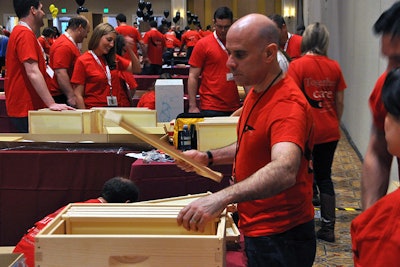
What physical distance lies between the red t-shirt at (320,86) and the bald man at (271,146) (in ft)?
6.85

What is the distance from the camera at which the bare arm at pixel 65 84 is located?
4992mm

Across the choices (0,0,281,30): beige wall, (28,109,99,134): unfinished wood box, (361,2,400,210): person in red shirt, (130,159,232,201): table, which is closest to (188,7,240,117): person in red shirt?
(28,109,99,134): unfinished wood box

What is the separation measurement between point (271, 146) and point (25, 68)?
288cm

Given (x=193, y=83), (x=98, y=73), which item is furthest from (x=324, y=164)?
(x=98, y=73)

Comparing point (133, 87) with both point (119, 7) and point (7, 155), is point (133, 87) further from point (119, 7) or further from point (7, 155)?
point (119, 7)

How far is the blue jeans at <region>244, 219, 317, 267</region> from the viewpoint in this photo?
2074 millimetres

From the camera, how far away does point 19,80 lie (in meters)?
4.41

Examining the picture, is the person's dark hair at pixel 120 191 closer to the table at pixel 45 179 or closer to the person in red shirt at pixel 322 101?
the table at pixel 45 179

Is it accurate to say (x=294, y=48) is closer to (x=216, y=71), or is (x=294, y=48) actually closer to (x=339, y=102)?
(x=216, y=71)

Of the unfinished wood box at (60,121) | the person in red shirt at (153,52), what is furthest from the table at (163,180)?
the person in red shirt at (153,52)

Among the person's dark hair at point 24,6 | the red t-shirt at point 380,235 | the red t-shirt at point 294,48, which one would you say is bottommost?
the red t-shirt at point 380,235

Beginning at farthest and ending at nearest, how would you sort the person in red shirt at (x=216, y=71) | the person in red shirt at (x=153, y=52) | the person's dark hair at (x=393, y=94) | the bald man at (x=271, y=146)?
the person in red shirt at (x=153, y=52) → the person in red shirt at (x=216, y=71) → the bald man at (x=271, y=146) → the person's dark hair at (x=393, y=94)

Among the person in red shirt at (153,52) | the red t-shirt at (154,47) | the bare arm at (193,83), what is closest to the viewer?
the bare arm at (193,83)

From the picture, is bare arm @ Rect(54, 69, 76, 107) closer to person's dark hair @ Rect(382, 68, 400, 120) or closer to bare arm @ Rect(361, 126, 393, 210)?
bare arm @ Rect(361, 126, 393, 210)
